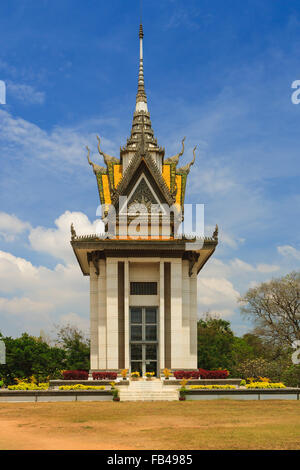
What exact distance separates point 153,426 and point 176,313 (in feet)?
72.7

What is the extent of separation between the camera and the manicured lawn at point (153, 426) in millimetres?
14062

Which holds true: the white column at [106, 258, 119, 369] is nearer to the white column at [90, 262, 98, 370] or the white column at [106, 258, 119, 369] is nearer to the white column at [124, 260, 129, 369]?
the white column at [124, 260, 129, 369]

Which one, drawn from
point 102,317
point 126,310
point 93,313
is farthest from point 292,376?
point 93,313

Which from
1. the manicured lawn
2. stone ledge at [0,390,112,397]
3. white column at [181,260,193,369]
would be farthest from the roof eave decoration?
the manicured lawn

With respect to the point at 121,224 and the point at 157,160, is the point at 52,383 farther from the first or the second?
the point at 157,160

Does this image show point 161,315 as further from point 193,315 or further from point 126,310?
point 193,315

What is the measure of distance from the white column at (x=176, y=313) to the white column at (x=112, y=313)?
3.93 metres

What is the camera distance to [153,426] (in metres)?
17.6

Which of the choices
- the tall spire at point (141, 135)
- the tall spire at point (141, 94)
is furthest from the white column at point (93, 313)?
the tall spire at point (141, 94)

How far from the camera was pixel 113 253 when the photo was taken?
40000 millimetres

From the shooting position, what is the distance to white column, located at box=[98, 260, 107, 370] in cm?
3938
